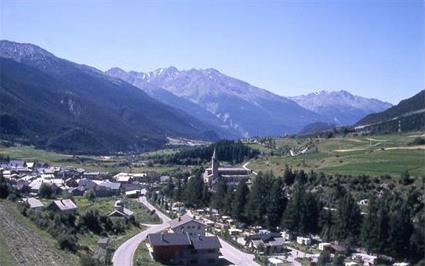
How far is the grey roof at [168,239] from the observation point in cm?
4184

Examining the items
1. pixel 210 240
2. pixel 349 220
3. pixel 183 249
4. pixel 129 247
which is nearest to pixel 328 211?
pixel 349 220

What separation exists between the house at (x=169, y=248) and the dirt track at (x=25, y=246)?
33.8ft

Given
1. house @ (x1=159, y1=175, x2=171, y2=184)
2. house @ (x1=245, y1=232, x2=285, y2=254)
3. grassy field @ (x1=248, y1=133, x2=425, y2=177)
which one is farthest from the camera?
house @ (x1=159, y1=175, x2=171, y2=184)

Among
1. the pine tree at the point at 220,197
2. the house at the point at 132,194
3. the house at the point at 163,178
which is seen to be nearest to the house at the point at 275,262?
the pine tree at the point at 220,197

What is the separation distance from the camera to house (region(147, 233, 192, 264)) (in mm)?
41656

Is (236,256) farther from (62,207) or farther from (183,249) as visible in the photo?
(62,207)

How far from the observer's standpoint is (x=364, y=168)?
69250 millimetres

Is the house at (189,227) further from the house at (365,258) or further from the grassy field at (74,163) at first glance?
the grassy field at (74,163)

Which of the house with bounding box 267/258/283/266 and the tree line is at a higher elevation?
the tree line

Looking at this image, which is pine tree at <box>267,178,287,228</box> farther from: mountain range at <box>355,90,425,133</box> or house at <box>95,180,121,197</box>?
mountain range at <box>355,90,425,133</box>

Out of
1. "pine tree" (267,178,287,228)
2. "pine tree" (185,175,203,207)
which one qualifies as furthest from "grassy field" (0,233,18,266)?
"pine tree" (185,175,203,207)

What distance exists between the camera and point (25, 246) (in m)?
29.0

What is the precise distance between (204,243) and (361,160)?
1581 inches

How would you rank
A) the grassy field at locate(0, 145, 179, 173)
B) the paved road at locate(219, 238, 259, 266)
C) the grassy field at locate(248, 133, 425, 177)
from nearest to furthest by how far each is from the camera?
the paved road at locate(219, 238, 259, 266), the grassy field at locate(248, 133, 425, 177), the grassy field at locate(0, 145, 179, 173)
